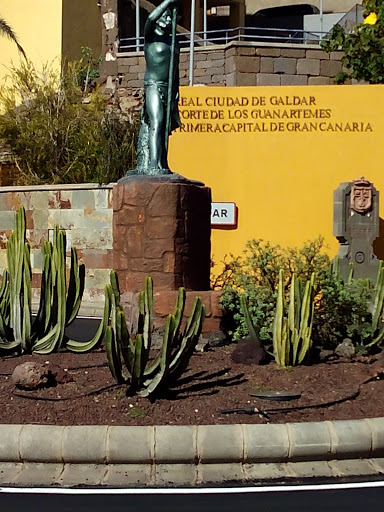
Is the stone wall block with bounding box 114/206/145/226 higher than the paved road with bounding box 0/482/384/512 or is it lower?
higher

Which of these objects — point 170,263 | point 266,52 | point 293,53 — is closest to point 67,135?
point 266,52

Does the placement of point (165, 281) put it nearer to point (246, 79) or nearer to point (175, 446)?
point (175, 446)

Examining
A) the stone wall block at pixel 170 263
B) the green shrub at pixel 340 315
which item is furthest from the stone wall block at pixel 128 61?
the green shrub at pixel 340 315

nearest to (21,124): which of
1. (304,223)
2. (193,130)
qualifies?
(193,130)

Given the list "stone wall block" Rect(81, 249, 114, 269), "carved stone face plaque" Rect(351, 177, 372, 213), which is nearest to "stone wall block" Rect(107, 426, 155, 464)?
"carved stone face plaque" Rect(351, 177, 372, 213)

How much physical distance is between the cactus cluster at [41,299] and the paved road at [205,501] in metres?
2.83

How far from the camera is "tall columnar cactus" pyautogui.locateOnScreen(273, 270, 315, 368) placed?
7438 millimetres

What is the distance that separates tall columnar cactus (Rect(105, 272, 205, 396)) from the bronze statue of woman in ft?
9.76

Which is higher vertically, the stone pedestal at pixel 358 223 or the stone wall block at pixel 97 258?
the stone pedestal at pixel 358 223

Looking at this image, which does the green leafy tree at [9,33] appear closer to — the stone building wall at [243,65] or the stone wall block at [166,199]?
the stone building wall at [243,65]

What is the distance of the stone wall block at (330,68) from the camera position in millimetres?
19297

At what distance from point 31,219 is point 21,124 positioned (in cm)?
368

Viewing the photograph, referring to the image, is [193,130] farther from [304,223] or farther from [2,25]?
[2,25]

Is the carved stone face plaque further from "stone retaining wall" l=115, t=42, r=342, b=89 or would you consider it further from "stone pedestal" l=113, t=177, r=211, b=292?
"stone retaining wall" l=115, t=42, r=342, b=89
